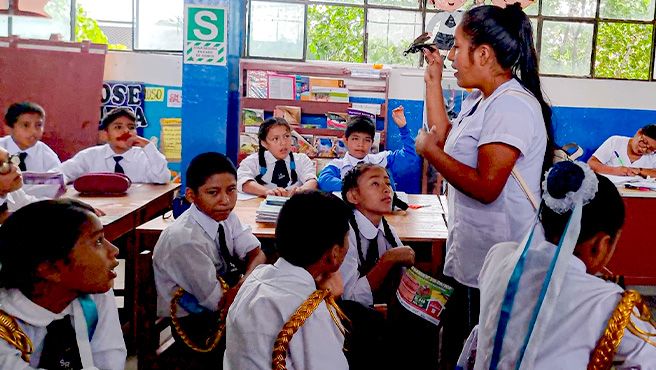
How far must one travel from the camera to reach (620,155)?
509 centimetres

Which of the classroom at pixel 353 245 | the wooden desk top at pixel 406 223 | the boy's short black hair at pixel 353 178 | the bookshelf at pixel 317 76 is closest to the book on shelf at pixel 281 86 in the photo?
the bookshelf at pixel 317 76

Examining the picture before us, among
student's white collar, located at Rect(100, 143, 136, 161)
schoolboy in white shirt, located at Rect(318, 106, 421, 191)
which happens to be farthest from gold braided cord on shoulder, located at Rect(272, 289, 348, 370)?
student's white collar, located at Rect(100, 143, 136, 161)

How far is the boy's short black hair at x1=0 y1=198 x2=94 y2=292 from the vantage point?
1312mm

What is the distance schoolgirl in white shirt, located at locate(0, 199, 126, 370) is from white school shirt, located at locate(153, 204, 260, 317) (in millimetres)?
569

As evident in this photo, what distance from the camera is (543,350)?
1210 millimetres

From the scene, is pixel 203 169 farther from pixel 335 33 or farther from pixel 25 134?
pixel 335 33

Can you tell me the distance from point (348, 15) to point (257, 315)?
4850mm

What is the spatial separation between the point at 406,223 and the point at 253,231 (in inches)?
27.8

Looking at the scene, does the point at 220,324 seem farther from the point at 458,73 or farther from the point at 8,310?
the point at 458,73

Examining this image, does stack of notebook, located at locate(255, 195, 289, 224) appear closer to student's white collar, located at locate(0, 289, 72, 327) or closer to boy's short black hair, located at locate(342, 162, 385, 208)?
boy's short black hair, located at locate(342, 162, 385, 208)

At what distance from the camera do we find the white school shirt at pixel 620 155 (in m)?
4.92

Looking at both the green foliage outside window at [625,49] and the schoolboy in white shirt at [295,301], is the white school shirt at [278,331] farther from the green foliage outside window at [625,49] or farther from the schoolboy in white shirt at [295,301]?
the green foliage outside window at [625,49]

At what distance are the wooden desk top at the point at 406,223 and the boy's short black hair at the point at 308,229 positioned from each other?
2.96 ft

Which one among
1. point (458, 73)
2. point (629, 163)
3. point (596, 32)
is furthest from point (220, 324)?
point (596, 32)
